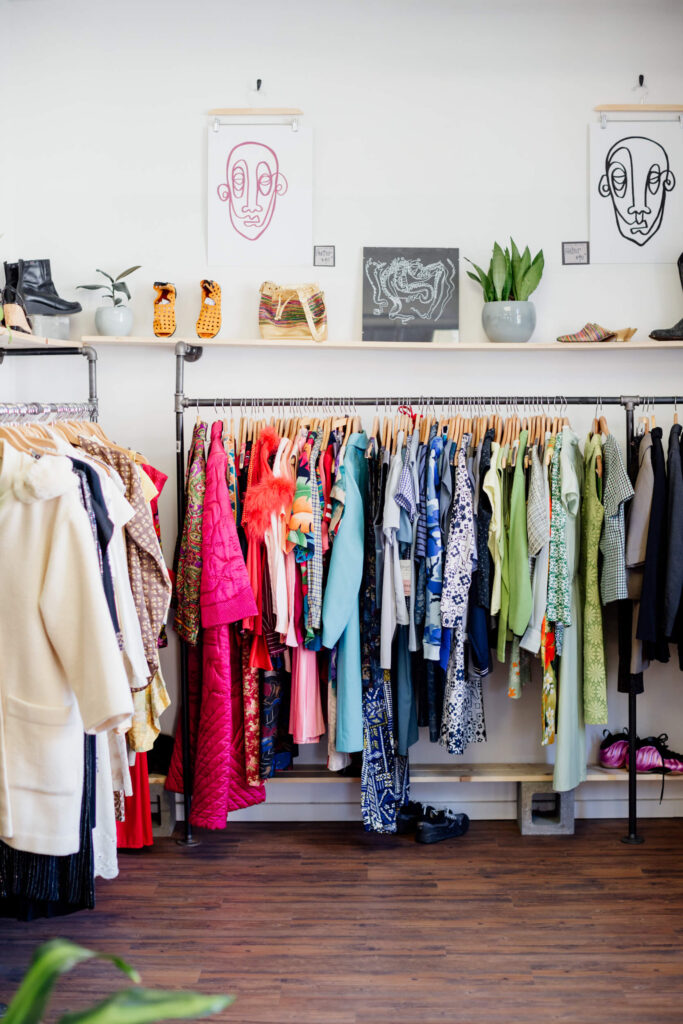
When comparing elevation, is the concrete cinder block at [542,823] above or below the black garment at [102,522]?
Result: below

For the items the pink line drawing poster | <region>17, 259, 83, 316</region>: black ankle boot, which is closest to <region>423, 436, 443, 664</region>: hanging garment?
the pink line drawing poster

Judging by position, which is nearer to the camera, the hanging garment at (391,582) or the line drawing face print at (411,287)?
the hanging garment at (391,582)

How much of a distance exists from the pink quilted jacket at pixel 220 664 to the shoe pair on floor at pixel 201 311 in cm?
43

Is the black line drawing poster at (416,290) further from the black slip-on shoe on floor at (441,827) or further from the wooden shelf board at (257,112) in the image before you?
the black slip-on shoe on floor at (441,827)

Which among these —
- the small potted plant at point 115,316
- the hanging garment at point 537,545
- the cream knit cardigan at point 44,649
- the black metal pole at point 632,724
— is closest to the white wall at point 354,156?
the small potted plant at point 115,316

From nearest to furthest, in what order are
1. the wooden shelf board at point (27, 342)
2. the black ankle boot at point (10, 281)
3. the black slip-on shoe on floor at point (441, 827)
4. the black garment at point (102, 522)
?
the black garment at point (102, 522), the wooden shelf board at point (27, 342), the black ankle boot at point (10, 281), the black slip-on shoe on floor at point (441, 827)

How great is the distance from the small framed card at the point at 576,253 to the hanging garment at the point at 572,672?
2.40 ft

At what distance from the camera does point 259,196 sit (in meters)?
3.47

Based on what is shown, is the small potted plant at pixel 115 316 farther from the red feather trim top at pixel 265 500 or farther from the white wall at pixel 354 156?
the red feather trim top at pixel 265 500

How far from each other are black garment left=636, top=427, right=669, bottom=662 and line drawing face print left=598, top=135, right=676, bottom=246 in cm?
91

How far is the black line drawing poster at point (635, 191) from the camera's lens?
3.46 metres

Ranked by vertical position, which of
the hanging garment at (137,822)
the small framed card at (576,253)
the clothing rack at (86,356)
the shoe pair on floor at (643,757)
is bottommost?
the hanging garment at (137,822)

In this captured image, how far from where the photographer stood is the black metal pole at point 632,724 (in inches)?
127

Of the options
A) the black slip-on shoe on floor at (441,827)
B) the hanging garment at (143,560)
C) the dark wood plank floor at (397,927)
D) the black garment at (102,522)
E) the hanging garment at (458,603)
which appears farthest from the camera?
the black slip-on shoe on floor at (441,827)
